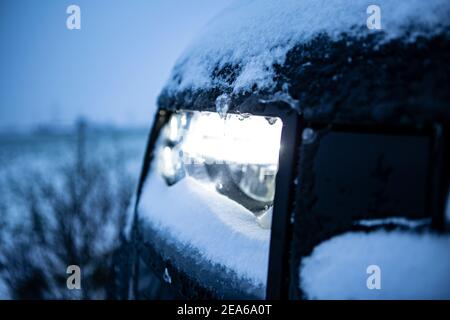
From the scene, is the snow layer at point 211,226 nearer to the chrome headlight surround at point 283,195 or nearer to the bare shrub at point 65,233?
the chrome headlight surround at point 283,195

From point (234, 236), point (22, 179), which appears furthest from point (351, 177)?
point (22, 179)

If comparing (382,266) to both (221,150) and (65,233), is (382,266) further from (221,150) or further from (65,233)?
(65,233)

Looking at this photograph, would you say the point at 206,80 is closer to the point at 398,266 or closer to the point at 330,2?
the point at 330,2

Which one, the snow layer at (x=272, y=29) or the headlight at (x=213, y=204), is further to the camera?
the headlight at (x=213, y=204)

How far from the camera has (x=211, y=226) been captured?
139 cm

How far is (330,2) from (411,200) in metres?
0.75

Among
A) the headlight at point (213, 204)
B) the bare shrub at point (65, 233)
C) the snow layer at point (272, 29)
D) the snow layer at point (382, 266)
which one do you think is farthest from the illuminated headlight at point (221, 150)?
the bare shrub at point (65, 233)

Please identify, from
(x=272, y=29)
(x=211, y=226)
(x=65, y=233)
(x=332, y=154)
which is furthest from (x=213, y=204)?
(x=65, y=233)

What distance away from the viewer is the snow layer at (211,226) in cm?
119

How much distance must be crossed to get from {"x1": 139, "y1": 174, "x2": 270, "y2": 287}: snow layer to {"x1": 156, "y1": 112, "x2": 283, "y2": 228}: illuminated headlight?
0.06 meters

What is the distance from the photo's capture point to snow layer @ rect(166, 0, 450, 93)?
99 centimetres

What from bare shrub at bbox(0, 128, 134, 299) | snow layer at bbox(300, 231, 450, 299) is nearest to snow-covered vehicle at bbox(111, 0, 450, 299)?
snow layer at bbox(300, 231, 450, 299)

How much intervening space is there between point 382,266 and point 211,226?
0.69m

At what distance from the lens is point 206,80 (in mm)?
1497
